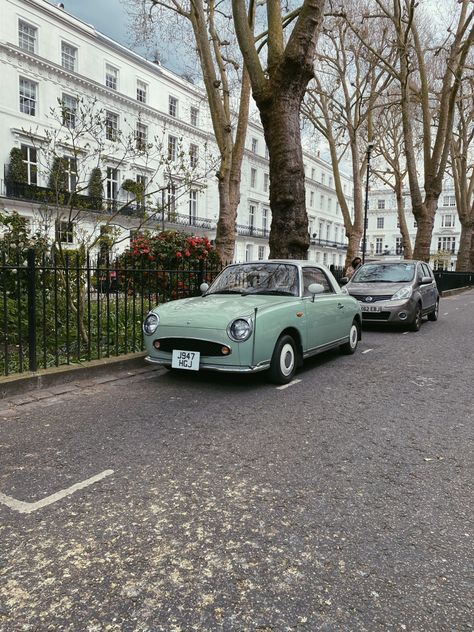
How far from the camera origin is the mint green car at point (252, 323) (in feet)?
17.4

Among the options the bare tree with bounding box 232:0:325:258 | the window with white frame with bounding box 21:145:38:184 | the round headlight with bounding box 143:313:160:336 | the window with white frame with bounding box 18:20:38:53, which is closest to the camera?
the round headlight with bounding box 143:313:160:336

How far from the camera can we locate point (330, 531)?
2637 millimetres

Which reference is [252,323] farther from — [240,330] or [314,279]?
[314,279]

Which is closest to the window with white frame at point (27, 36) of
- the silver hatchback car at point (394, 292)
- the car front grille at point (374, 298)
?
the silver hatchback car at point (394, 292)

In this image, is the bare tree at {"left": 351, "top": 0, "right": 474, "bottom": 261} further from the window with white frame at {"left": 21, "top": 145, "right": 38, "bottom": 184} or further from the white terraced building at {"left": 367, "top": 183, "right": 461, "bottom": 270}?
the white terraced building at {"left": 367, "top": 183, "right": 461, "bottom": 270}

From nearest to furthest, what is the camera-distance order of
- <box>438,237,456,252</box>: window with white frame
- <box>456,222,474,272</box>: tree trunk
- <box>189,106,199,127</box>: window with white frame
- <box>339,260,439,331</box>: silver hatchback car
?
<box>339,260,439,331</box>: silver hatchback car
<box>456,222,474,272</box>: tree trunk
<box>189,106,199,127</box>: window with white frame
<box>438,237,456,252</box>: window with white frame

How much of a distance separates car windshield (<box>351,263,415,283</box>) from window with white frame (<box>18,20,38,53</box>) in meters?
25.7

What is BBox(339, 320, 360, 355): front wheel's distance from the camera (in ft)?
25.9

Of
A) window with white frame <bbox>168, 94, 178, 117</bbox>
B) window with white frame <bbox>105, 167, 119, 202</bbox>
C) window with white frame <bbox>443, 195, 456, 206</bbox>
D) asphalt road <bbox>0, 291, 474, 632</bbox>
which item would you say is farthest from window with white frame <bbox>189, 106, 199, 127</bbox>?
window with white frame <bbox>443, 195, 456, 206</bbox>

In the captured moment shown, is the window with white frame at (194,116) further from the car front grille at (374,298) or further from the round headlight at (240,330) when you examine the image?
the round headlight at (240,330)

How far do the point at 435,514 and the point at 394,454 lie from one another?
903 mm

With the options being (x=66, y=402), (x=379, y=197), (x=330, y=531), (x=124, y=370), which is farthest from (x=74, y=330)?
(x=379, y=197)

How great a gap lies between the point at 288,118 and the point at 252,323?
230 inches

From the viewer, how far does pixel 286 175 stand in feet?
31.1
